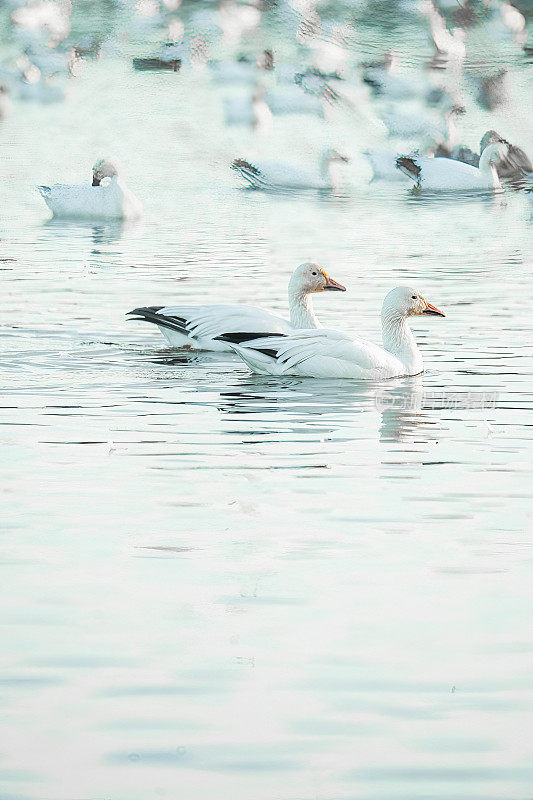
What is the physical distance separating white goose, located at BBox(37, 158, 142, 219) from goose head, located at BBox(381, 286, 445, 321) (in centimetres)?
1518

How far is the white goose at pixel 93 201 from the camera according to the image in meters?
28.2

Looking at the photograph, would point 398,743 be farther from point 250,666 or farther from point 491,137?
point 491,137

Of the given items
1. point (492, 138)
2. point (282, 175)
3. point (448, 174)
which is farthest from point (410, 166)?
point (492, 138)

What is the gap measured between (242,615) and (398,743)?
1245 mm

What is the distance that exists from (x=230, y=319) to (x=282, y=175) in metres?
21.5

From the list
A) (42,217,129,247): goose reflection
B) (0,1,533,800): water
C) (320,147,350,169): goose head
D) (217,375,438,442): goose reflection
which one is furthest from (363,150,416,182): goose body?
(217,375,438,442): goose reflection

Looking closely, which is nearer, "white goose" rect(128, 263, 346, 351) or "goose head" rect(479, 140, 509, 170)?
"white goose" rect(128, 263, 346, 351)

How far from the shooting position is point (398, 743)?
5.23 metres

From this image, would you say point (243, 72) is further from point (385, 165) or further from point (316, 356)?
point (316, 356)

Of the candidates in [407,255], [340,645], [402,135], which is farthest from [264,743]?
Answer: [402,135]

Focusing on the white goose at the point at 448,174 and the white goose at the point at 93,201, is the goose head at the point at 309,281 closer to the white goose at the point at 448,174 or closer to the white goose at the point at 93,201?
the white goose at the point at 93,201

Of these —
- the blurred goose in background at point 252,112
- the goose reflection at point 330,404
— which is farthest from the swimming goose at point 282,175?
the goose reflection at point 330,404

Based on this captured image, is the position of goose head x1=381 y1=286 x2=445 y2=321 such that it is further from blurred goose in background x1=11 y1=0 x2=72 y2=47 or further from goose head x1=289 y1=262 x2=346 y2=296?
blurred goose in background x1=11 y1=0 x2=72 y2=47

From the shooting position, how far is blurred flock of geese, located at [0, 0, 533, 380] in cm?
1318
